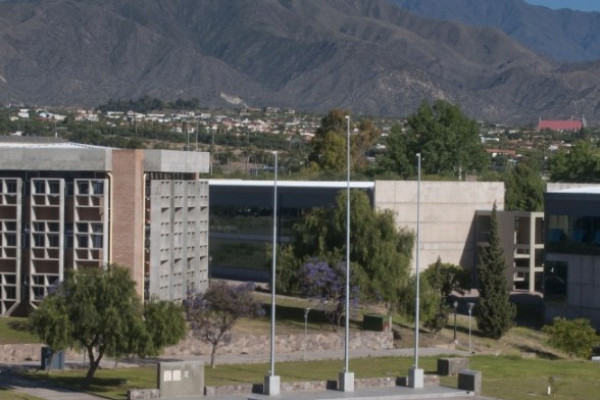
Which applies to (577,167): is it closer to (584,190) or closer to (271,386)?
(584,190)

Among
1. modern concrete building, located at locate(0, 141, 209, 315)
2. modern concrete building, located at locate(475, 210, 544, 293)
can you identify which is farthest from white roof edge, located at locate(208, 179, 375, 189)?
modern concrete building, located at locate(0, 141, 209, 315)

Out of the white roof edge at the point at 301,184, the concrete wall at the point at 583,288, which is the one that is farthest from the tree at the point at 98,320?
the concrete wall at the point at 583,288

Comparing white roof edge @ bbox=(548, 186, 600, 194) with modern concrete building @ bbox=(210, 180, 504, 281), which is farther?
modern concrete building @ bbox=(210, 180, 504, 281)

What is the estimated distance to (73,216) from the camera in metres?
65.4

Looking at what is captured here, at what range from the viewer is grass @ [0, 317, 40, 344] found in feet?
192

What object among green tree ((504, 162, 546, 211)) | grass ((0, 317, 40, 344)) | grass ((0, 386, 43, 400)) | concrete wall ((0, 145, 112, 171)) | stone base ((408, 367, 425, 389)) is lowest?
grass ((0, 386, 43, 400))

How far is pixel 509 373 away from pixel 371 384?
31.5ft

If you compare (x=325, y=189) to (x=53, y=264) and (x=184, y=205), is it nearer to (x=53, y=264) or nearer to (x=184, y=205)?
(x=184, y=205)

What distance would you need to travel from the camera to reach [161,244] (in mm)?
66500

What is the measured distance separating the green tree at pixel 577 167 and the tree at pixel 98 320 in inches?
3197

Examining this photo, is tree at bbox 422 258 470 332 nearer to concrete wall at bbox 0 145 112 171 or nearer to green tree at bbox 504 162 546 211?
concrete wall at bbox 0 145 112 171

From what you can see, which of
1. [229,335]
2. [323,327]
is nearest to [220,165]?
[323,327]

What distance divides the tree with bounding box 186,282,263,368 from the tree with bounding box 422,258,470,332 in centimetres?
1623

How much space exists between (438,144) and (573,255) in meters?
47.6
